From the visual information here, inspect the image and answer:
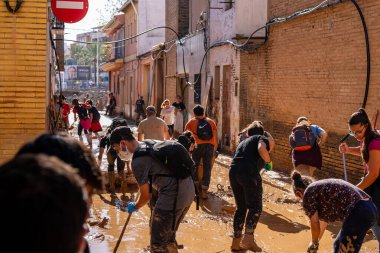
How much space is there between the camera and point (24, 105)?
27.2 feet

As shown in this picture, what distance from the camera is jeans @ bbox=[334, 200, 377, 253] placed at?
4793mm

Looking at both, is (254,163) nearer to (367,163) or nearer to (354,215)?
(367,163)

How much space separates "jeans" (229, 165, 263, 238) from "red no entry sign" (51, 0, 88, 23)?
12.5ft

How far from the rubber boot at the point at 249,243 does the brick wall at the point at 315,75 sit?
4028 millimetres

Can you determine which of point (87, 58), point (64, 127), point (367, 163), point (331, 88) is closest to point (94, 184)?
point (367, 163)

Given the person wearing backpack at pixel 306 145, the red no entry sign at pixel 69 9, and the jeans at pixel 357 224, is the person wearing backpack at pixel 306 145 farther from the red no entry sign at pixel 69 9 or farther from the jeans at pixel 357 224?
the jeans at pixel 357 224

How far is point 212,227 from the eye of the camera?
853 cm

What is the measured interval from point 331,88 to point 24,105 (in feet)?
20.6

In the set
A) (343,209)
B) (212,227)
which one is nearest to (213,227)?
(212,227)

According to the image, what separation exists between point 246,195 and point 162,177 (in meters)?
1.83

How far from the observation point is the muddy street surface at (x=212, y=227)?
7.51m

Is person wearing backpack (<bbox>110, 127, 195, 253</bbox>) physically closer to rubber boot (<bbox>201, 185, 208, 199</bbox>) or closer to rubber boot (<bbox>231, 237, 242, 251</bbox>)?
rubber boot (<bbox>231, 237, 242, 251</bbox>)

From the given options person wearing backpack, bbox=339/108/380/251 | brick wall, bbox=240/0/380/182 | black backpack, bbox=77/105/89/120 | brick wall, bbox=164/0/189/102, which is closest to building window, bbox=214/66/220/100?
brick wall, bbox=240/0/380/182

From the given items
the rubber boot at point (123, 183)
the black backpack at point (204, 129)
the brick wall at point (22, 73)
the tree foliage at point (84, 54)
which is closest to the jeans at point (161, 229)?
the brick wall at point (22, 73)
